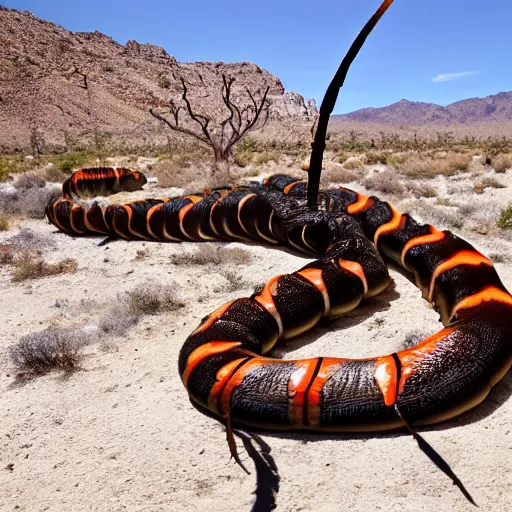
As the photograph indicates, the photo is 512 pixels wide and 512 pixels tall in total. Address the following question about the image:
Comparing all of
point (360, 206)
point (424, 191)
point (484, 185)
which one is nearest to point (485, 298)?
point (360, 206)

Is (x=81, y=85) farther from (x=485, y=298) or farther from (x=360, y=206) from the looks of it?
(x=485, y=298)

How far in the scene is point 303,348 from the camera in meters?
4.27

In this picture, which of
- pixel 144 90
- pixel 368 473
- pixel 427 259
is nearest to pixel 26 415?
pixel 368 473

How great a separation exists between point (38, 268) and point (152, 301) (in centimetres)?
251

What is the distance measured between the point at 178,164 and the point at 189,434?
1493 cm

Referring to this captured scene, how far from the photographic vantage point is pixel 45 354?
421 cm

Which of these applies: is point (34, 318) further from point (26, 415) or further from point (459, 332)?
point (459, 332)

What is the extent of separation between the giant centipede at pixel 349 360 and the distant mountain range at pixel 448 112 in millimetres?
150536

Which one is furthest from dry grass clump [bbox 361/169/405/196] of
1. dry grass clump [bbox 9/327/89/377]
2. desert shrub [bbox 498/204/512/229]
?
dry grass clump [bbox 9/327/89/377]

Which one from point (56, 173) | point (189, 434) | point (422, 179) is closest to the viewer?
point (189, 434)

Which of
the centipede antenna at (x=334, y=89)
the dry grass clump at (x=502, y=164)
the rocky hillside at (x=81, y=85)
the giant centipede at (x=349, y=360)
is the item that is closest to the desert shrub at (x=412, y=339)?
the giant centipede at (x=349, y=360)

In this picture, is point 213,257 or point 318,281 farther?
point 213,257

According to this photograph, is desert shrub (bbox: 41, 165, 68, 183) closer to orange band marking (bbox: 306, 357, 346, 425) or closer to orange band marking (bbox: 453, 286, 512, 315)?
orange band marking (bbox: 453, 286, 512, 315)

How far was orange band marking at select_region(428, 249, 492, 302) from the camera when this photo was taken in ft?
14.9
